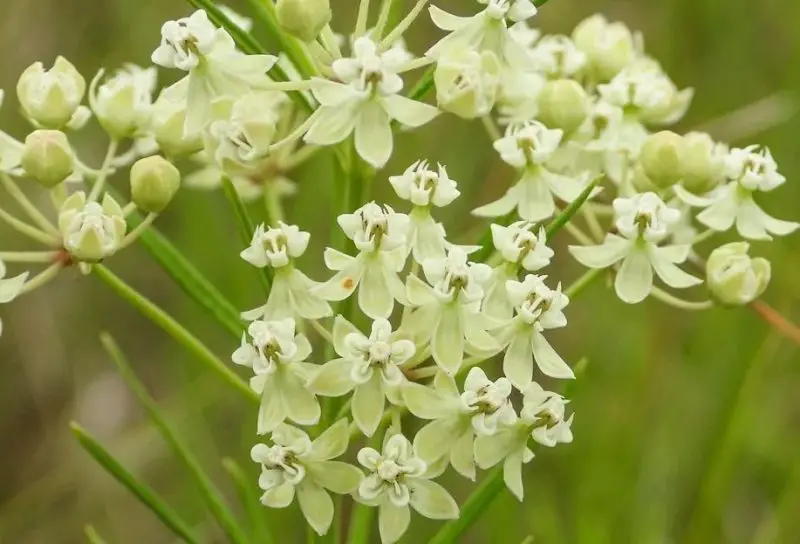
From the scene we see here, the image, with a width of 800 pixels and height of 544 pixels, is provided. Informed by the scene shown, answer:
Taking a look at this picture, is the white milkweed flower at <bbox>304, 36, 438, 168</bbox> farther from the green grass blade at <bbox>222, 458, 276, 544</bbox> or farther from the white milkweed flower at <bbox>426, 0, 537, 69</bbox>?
the green grass blade at <bbox>222, 458, 276, 544</bbox>

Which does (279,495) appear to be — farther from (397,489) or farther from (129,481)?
(129,481)

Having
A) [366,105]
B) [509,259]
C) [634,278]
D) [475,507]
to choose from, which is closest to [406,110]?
[366,105]

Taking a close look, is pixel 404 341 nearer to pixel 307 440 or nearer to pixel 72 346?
pixel 307 440

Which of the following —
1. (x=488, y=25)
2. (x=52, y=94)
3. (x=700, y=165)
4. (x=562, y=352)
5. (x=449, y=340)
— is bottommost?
(x=562, y=352)

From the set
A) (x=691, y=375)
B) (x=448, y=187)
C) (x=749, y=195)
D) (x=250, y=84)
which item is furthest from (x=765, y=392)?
(x=250, y=84)

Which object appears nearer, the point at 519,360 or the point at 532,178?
the point at 519,360
